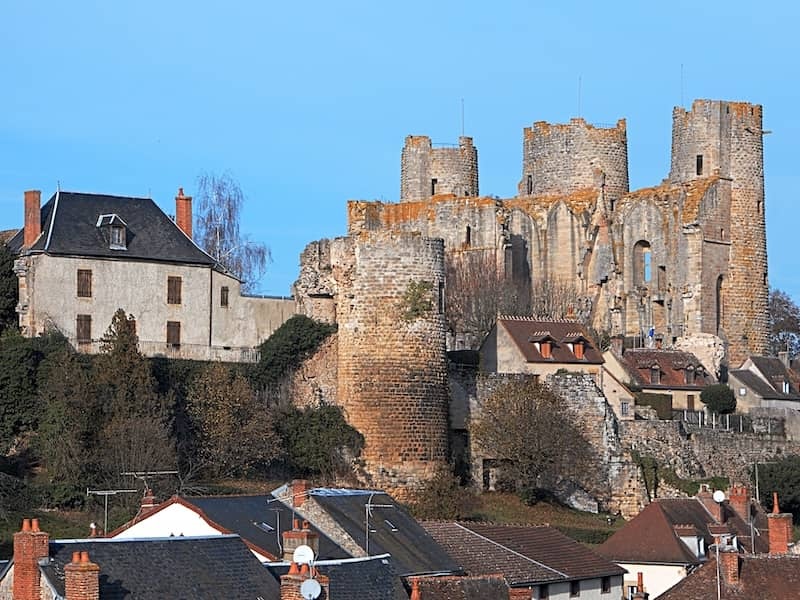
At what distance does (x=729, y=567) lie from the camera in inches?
1323

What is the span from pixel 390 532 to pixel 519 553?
3744 mm

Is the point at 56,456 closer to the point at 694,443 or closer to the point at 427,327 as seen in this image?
the point at 427,327

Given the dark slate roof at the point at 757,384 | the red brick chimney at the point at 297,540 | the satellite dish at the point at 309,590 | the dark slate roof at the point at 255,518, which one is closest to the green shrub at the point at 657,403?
the dark slate roof at the point at 757,384

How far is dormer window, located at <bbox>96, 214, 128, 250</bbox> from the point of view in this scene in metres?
51.4

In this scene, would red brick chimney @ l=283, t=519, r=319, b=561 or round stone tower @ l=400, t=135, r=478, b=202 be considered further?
round stone tower @ l=400, t=135, r=478, b=202

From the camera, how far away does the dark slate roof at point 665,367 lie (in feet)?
200

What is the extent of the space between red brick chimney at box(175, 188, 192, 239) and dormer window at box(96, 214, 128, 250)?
132 inches

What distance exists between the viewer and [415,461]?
50.1 meters

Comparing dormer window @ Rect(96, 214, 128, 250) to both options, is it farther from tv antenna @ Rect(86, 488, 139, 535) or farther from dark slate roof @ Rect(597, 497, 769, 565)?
dark slate roof @ Rect(597, 497, 769, 565)

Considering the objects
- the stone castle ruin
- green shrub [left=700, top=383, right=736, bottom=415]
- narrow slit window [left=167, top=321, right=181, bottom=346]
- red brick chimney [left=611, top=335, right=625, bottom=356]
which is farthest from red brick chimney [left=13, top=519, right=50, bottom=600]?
green shrub [left=700, top=383, right=736, bottom=415]

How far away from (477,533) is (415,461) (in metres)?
9.73

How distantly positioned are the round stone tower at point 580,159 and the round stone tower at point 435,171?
89.8 inches

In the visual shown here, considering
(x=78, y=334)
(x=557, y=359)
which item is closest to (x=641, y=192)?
(x=557, y=359)

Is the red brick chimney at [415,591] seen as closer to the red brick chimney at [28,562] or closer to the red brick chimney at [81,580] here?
the red brick chimney at [28,562]
